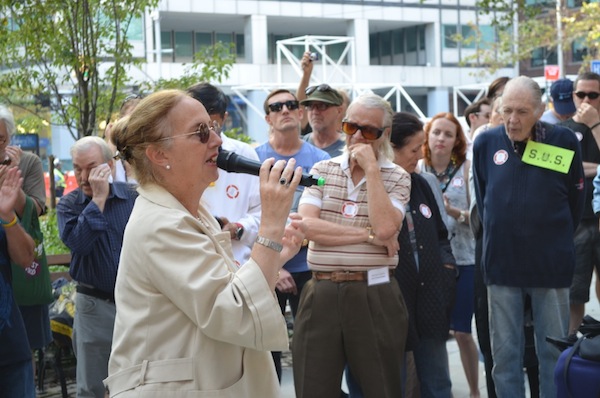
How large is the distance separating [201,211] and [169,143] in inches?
16.1

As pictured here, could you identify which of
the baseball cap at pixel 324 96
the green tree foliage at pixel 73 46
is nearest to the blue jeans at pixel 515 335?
the baseball cap at pixel 324 96

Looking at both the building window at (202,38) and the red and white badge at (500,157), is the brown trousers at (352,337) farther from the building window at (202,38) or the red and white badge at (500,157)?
the building window at (202,38)

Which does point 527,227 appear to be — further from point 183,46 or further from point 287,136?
point 183,46

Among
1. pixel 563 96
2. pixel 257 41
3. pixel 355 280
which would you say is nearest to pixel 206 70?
pixel 563 96

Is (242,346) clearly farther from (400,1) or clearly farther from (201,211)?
(400,1)

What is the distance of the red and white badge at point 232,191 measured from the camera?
19.0 feet

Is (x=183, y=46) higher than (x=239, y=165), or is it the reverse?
(x=183, y=46)

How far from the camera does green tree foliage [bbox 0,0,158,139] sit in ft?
32.4

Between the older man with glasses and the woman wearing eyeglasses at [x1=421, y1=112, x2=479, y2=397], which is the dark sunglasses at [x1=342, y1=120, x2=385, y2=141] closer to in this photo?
the older man with glasses

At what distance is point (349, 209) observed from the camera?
526cm

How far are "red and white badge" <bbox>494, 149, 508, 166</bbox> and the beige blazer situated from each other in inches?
129

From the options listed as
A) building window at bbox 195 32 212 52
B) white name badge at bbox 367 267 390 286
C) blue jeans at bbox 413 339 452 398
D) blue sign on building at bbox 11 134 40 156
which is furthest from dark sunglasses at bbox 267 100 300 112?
building window at bbox 195 32 212 52

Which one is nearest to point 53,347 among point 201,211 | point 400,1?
point 201,211

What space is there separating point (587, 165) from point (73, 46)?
18.6 feet
